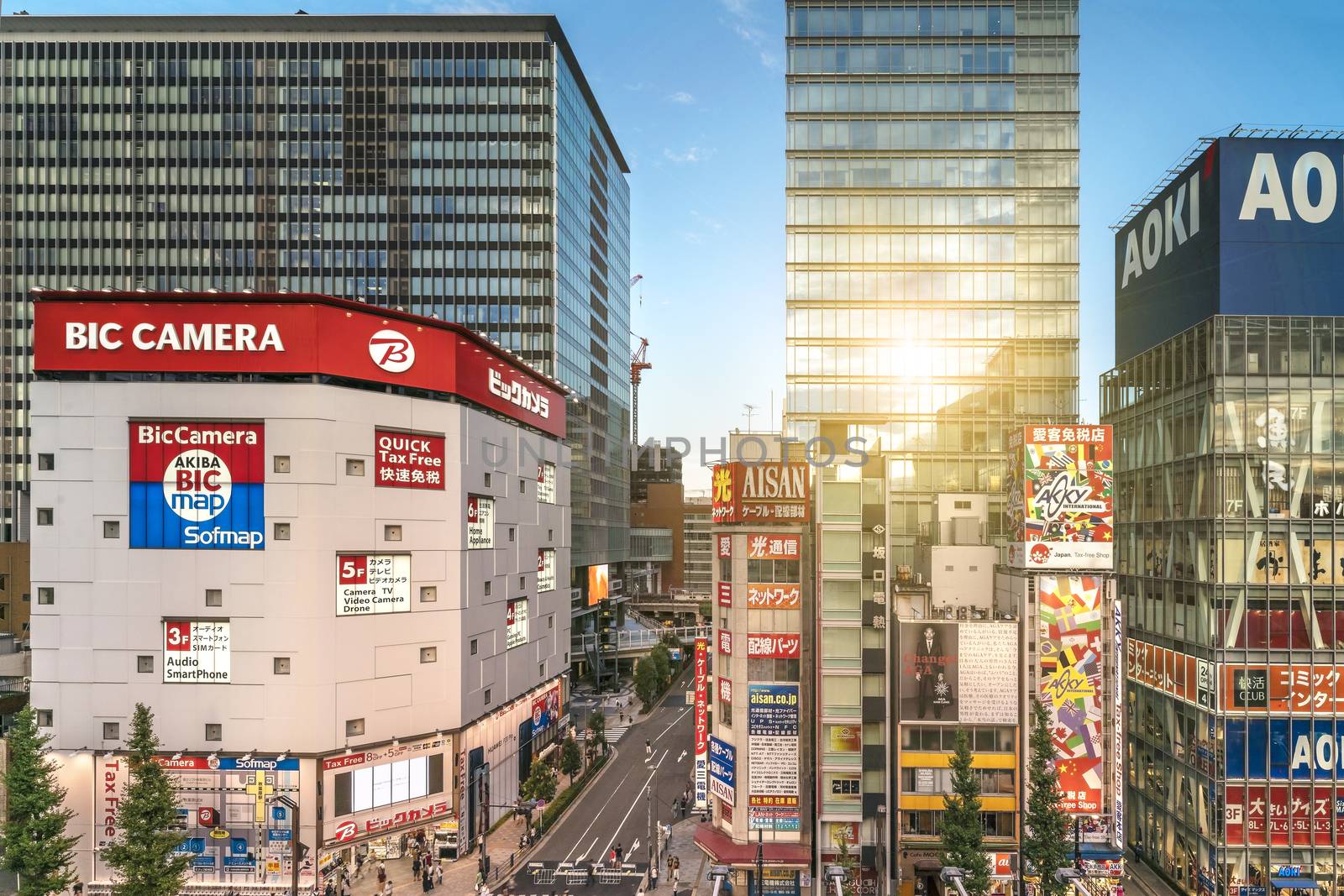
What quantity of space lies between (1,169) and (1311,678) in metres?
150

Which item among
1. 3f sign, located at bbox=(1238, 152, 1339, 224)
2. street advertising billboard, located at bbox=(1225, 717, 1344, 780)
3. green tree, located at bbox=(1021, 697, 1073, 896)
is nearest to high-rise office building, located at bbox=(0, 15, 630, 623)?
3f sign, located at bbox=(1238, 152, 1339, 224)

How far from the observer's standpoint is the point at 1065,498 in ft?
167

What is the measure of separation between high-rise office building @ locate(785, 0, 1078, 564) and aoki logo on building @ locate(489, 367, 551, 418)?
23.1m

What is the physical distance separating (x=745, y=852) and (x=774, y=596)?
48.9 feet

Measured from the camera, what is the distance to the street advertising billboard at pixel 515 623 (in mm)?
61875

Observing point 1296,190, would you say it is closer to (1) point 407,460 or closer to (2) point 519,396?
(2) point 519,396

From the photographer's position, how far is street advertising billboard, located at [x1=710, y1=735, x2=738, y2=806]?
1898 inches

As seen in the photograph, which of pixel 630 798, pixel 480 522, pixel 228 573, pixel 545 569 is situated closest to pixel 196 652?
pixel 228 573

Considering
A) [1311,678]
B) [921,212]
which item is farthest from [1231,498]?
[921,212]

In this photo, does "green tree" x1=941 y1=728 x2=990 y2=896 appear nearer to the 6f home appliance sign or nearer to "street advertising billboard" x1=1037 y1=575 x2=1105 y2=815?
"street advertising billboard" x1=1037 y1=575 x2=1105 y2=815

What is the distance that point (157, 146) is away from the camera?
10600 cm

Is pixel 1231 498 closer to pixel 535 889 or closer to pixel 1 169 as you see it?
pixel 535 889

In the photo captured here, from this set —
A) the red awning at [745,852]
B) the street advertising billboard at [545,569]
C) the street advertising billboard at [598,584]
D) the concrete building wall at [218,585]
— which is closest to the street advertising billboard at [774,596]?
the red awning at [745,852]

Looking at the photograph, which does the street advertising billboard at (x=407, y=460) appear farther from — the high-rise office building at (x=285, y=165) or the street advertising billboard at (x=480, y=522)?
the high-rise office building at (x=285, y=165)
